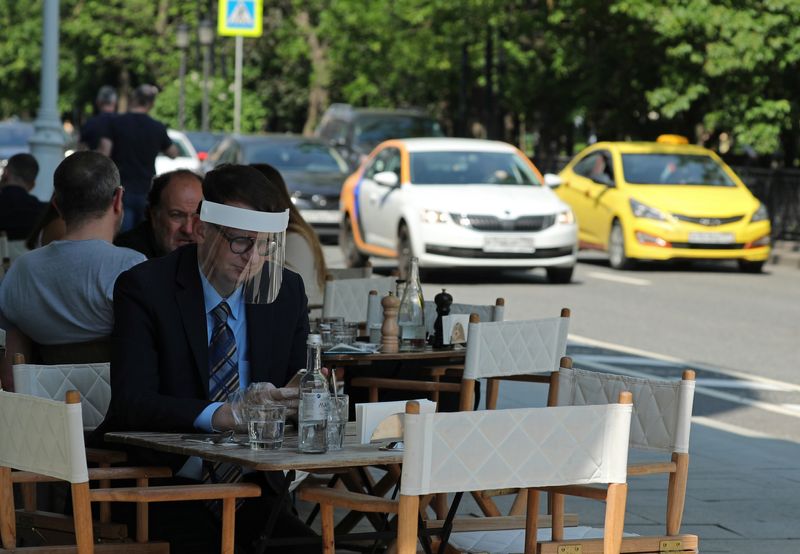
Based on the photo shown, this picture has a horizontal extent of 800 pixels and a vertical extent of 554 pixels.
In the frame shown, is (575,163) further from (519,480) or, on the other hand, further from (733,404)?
(519,480)

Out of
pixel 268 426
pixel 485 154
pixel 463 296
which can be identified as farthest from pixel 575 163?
pixel 268 426

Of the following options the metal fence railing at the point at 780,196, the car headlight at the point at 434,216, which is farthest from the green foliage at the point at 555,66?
the car headlight at the point at 434,216

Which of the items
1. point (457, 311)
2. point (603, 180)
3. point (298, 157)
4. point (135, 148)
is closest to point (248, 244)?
point (457, 311)

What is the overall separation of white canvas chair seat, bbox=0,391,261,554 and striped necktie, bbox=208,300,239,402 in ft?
1.64

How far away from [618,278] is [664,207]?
119cm

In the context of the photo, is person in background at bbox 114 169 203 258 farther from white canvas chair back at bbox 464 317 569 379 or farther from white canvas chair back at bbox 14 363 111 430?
white canvas chair back at bbox 14 363 111 430

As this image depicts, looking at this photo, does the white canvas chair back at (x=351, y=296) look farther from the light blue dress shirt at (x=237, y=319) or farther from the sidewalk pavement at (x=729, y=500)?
the light blue dress shirt at (x=237, y=319)

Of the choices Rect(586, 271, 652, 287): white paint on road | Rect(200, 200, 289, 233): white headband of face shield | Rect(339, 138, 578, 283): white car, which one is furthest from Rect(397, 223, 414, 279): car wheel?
Rect(200, 200, 289, 233): white headband of face shield

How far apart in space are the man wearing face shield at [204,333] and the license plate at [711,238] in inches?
692

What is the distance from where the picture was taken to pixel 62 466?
14.2ft

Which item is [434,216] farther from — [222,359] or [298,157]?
[222,359]

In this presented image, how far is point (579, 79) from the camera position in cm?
3269

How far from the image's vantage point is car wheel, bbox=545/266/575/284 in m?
20.6

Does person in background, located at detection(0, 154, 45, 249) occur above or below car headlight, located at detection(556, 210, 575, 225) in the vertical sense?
above
